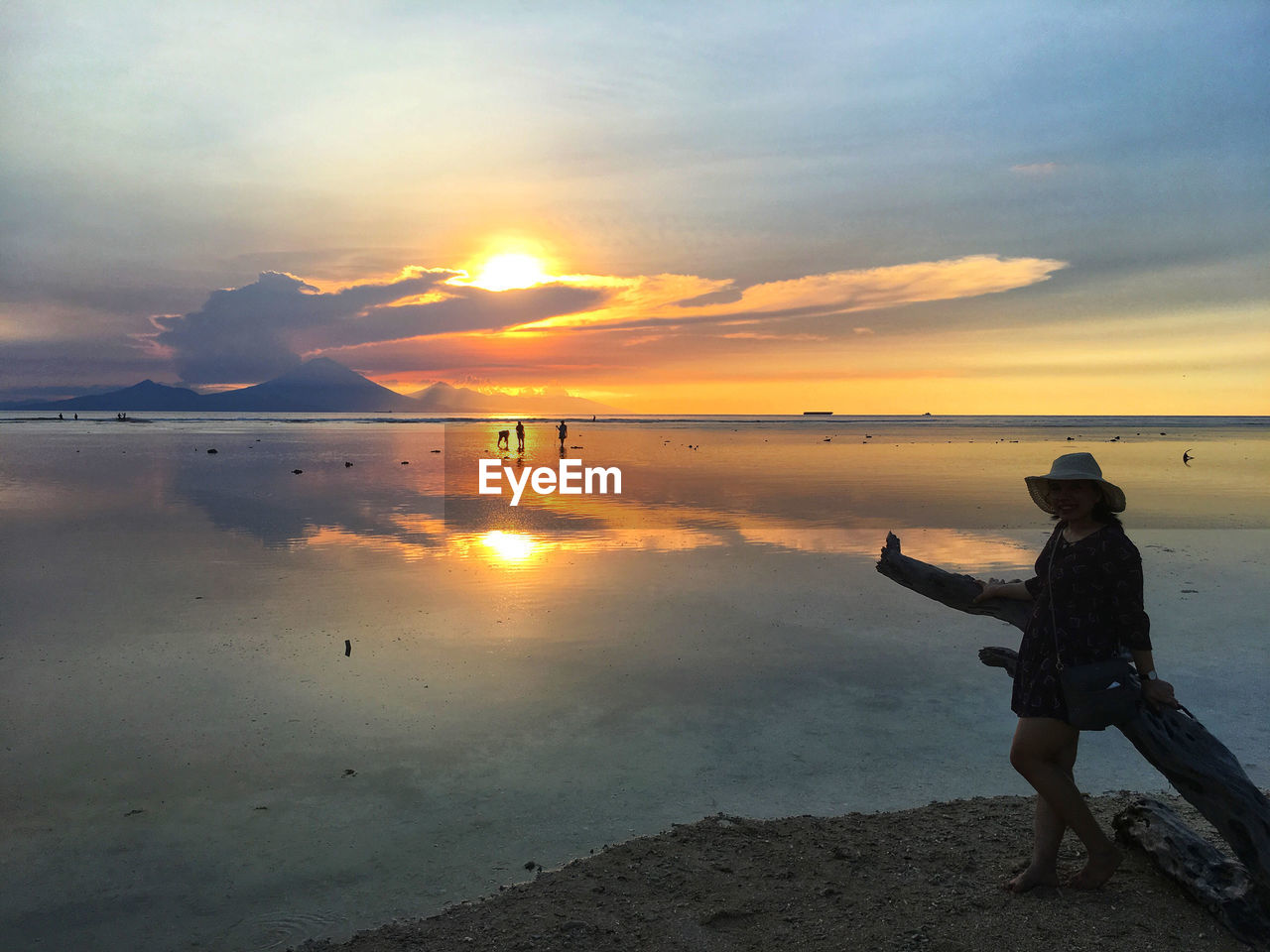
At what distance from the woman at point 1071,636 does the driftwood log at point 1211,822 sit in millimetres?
278

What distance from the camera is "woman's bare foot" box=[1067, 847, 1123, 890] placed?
4617 mm

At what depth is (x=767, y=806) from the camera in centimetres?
600

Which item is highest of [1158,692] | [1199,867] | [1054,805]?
[1158,692]

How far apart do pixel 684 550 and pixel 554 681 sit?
24.3 feet

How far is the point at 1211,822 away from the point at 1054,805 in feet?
2.51

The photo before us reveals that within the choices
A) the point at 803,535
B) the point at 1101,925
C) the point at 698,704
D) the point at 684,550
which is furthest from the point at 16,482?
the point at 1101,925

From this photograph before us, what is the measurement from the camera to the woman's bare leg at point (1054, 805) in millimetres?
4508

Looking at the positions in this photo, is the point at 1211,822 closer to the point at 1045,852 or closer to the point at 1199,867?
the point at 1199,867
